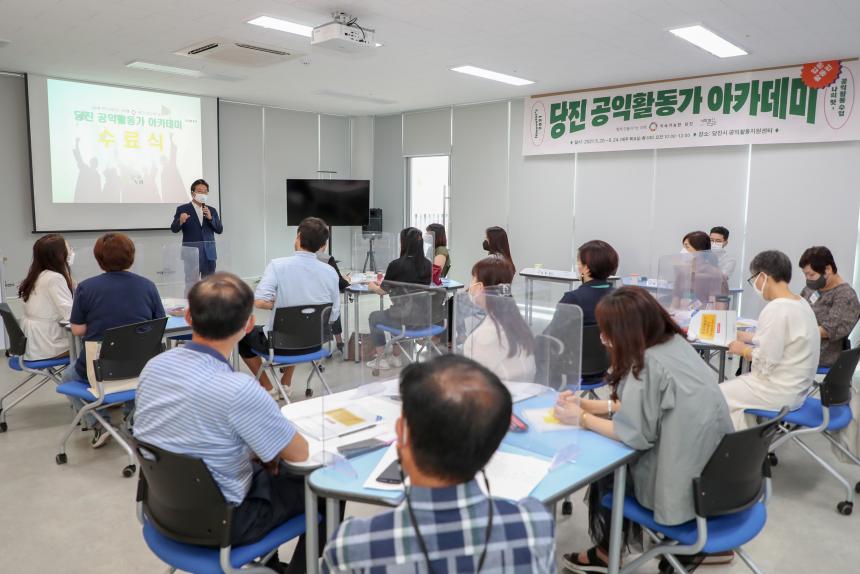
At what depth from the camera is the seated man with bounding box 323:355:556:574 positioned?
1069mm

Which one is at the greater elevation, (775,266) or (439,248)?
(775,266)

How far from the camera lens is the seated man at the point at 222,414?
1765mm

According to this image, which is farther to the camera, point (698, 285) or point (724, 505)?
point (698, 285)

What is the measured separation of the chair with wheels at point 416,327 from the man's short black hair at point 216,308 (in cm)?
58

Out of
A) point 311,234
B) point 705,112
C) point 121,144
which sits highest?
point 705,112

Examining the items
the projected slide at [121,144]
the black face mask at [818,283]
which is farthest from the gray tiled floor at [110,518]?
the projected slide at [121,144]

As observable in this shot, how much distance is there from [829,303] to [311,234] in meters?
3.31

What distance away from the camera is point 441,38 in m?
5.33

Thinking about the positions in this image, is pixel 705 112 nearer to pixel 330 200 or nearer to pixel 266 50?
pixel 266 50

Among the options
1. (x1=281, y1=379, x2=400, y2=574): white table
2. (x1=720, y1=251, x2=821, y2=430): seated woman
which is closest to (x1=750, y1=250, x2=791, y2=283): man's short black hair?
(x1=720, y1=251, x2=821, y2=430): seated woman

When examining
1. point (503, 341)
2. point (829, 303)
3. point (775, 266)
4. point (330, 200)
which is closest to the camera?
point (503, 341)

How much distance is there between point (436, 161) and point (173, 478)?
328 inches

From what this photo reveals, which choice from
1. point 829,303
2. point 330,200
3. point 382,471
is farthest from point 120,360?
point 330,200

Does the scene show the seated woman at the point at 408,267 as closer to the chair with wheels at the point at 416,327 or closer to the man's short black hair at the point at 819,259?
the chair with wheels at the point at 416,327
